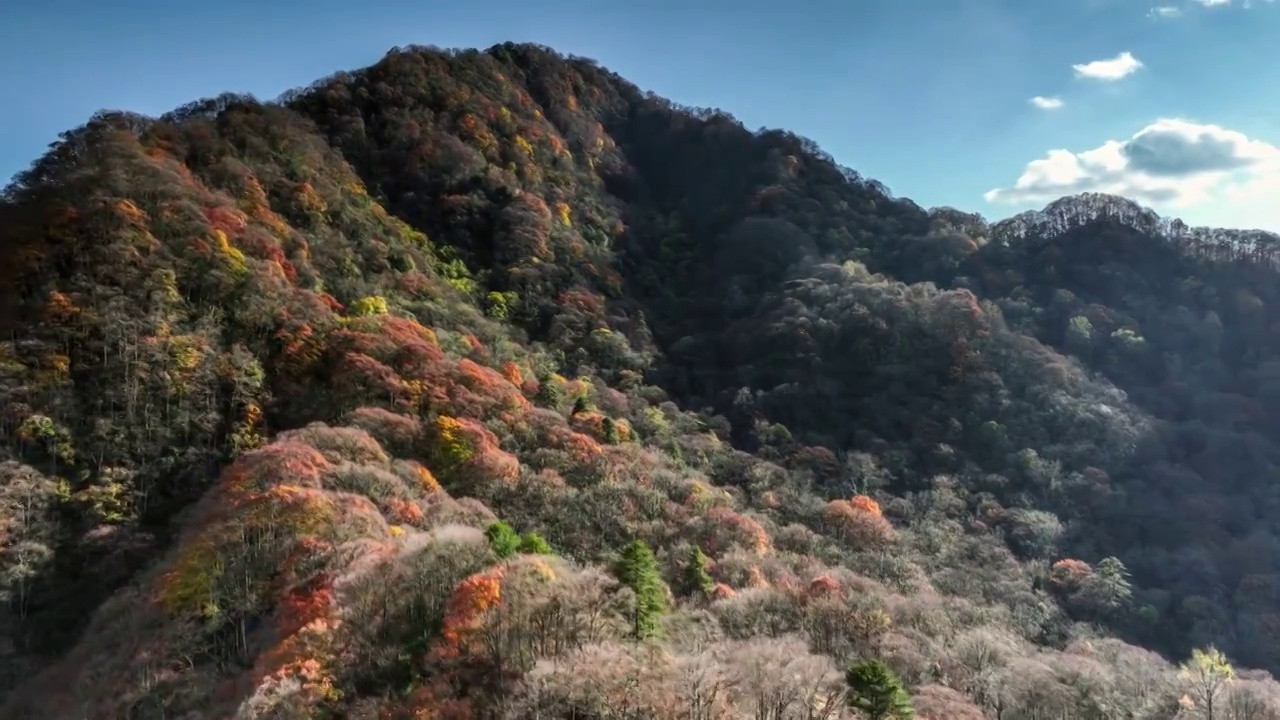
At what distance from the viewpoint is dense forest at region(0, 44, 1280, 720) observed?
993 inches

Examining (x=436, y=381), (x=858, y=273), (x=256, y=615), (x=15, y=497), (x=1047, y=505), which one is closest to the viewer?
(x=256, y=615)

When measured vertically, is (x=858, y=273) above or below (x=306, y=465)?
above

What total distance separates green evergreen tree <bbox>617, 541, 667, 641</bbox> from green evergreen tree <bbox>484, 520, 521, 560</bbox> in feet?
14.0

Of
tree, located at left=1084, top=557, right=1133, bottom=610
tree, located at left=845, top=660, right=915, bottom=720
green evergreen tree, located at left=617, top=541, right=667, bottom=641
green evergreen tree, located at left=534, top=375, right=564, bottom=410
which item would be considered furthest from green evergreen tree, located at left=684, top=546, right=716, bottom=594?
tree, located at left=1084, top=557, right=1133, bottom=610

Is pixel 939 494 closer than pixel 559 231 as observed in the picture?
Yes

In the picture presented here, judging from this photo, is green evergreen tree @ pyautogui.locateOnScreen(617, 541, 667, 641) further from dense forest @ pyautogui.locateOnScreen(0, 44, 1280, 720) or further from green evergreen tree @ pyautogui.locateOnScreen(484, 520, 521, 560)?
green evergreen tree @ pyautogui.locateOnScreen(484, 520, 521, 560)

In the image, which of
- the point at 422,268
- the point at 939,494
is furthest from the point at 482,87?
the point at 939,494

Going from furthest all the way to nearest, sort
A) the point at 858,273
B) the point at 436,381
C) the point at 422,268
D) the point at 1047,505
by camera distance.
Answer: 1. the point at 858,273
2. the point at 422,268
3. the point at 1047,505
4. the point at 436,381

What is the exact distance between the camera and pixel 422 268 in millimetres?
75938

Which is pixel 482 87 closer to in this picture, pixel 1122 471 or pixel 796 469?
pixel 796 469

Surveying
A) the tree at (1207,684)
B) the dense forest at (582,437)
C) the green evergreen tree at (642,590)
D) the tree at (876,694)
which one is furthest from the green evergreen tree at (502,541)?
the tree at (1207,684)

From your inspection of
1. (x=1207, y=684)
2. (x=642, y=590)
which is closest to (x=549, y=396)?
(x=642, y=590)

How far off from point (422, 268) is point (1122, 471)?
6907 centimetres

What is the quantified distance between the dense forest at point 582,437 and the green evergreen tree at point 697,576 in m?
0.17
